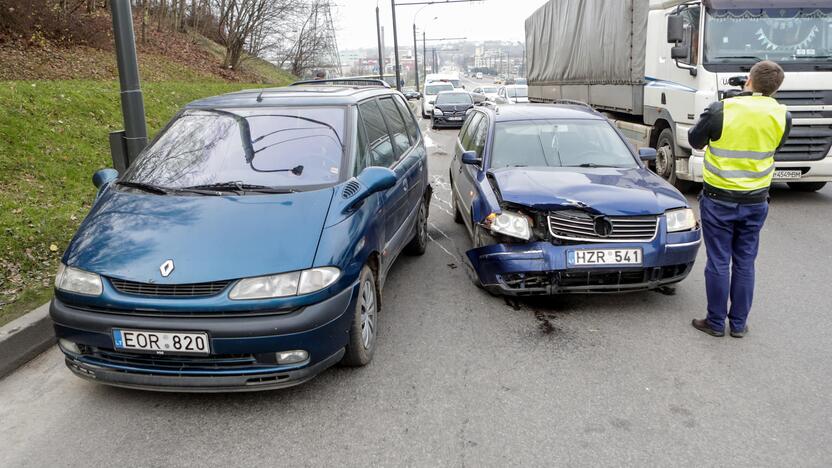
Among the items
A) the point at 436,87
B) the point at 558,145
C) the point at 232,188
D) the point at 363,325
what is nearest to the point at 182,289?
the point at 232,188

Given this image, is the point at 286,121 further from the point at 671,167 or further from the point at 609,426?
the point at 671,167

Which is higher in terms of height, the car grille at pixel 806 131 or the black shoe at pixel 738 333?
the car grille at pixel 806 131

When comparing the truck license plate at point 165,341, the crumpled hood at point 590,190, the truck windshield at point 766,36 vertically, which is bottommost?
the truck license plate at point 165,341

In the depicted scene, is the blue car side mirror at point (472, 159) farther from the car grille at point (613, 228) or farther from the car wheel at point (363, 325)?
the car wheel at point (363, 325)

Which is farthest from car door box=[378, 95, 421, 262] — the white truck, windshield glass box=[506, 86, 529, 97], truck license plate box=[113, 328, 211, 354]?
windshield glass box=[506, 86, 529, 97]

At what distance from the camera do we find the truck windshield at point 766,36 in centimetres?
814

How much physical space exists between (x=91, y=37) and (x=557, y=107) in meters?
13.8

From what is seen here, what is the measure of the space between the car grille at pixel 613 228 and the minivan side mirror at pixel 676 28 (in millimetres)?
4869

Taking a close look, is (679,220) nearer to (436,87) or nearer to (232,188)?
(232,188)

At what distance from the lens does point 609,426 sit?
3.14m

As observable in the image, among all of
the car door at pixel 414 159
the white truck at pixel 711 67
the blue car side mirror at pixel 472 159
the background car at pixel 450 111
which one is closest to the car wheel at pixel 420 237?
the car door at pixel 414 159

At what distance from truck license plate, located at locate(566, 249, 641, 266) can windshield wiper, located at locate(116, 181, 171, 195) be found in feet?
9.18

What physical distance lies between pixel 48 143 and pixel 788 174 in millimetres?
10072

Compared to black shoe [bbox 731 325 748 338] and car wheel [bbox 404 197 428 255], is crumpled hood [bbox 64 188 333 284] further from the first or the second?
black shoe [bbox 731 325 748 338]
